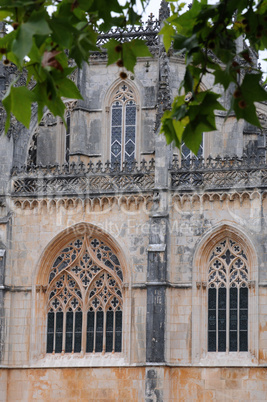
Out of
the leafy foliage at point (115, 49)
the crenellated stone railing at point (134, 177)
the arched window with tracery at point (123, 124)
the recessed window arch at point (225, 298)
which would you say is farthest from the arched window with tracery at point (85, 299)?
the leafy foliage at point (115, 49)

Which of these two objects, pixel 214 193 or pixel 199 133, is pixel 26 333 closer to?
pixel 214 193

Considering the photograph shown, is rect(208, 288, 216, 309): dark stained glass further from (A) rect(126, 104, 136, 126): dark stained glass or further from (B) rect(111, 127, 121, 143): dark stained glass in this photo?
(A) rect(126, 104, 136, 126): dark stained glass

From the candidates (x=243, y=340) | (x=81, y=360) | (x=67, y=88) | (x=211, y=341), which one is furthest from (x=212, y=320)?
(x=67, y=88)

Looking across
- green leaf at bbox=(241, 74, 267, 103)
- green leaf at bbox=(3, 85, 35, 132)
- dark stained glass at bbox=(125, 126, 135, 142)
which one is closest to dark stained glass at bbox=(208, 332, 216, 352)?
dark stained glass at bbox=(125, 126, 135, 142)

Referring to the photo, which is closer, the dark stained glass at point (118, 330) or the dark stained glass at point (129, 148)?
the dark stained glass at point (118, 330)

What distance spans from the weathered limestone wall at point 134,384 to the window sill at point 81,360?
7.5 inches

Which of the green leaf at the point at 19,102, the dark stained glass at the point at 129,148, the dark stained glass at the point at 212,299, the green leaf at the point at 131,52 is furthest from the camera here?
the dark stained glass at the point at 129,148

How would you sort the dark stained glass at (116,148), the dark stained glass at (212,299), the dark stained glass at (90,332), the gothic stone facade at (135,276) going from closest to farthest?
the gothic stone facade at (135,276) < the dark stained glass at (212,299) < the dark stained glass at (90,332) < the dark stained glass at (116,148)

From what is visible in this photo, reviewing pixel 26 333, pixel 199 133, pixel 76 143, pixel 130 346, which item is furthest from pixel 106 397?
pixel 199 133

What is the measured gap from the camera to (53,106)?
5109 millimetres

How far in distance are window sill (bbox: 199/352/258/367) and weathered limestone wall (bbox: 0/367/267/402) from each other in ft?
0.64

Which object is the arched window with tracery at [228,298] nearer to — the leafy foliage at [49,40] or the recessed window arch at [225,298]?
the recessed window arch at [225,298]

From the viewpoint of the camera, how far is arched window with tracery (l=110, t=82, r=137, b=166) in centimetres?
3069

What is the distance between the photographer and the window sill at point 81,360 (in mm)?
26750
